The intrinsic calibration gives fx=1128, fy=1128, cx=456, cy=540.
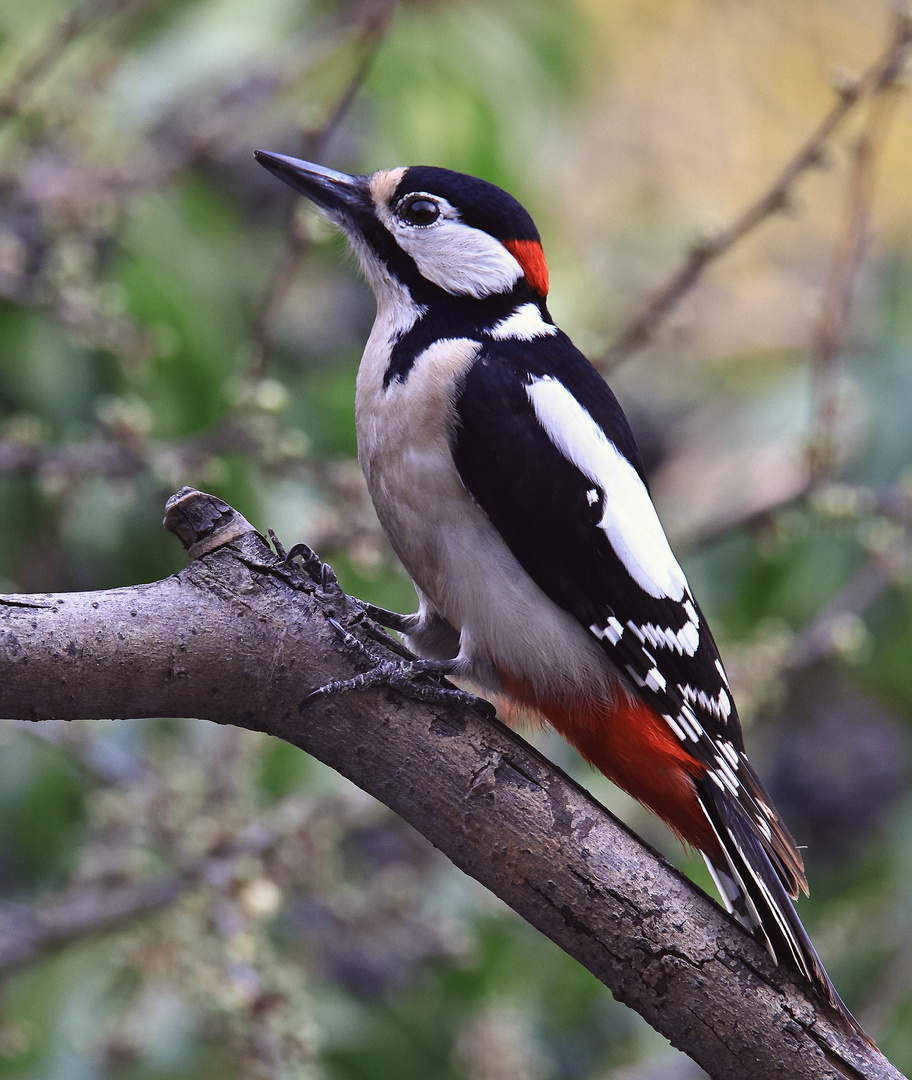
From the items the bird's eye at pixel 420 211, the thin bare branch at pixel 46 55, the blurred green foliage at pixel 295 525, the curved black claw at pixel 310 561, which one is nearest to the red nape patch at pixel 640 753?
the curved black claw at pixel 310 561

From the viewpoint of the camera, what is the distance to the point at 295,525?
2.24 m

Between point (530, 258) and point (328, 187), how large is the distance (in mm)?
318

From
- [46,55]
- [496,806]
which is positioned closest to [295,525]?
[46,55]

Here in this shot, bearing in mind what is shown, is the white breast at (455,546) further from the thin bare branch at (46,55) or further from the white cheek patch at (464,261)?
the thin bare branch at (46,55)

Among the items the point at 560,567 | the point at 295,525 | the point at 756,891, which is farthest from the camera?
the point at 295,525

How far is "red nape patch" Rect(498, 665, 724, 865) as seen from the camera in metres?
1.42

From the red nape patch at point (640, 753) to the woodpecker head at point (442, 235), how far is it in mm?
559

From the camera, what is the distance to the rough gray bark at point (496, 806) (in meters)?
1.12

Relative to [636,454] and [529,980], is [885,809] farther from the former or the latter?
[636,454]

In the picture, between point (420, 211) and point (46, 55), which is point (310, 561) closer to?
point (420, 211)

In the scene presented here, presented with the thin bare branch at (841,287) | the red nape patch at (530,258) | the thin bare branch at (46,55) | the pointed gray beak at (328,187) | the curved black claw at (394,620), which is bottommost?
the curved black claw at (394,620)

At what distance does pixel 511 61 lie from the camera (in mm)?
3248

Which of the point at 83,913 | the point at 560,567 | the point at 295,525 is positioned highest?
the point at 560,567

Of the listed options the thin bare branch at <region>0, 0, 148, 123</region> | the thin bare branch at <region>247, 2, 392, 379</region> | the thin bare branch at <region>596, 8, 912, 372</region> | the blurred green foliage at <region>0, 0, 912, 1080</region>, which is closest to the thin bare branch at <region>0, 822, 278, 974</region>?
the blurred green foliage at <region>0, 0, 912, 1080</region>
